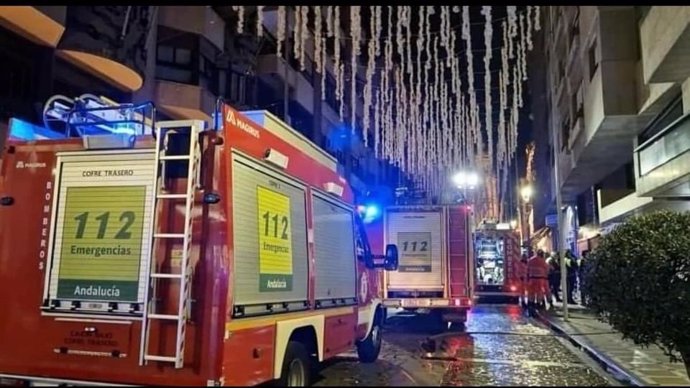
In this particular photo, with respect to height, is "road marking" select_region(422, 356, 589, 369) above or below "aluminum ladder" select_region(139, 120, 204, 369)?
below

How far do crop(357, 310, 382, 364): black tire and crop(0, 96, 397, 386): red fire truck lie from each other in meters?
3.61

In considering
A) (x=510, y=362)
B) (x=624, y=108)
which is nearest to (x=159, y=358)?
(x=510, y=362)

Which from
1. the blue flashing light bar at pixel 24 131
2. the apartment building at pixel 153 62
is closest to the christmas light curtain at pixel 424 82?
the apartment building at pixel 153 62

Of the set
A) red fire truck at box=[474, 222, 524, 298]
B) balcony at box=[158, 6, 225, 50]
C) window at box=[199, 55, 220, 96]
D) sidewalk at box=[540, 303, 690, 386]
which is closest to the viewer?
sidewalk at box=[540, 303, 690, 386]

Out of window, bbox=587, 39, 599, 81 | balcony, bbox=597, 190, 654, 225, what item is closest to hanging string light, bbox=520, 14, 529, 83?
window, bbox=587, 39, 599, 81

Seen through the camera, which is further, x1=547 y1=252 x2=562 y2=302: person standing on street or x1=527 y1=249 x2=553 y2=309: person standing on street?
x1=547 y1=252 x2=562 y2=302: person standing on street

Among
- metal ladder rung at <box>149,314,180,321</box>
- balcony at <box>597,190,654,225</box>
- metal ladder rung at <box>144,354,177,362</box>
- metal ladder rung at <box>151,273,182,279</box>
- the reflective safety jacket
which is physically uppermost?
balcony at <box>597,190,654,225</box>

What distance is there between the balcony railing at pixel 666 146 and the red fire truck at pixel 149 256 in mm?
9089

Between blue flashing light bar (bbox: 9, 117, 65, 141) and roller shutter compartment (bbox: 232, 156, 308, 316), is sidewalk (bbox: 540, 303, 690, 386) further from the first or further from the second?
blue flashing light bar (bbox: 9, 117, 65, 141)

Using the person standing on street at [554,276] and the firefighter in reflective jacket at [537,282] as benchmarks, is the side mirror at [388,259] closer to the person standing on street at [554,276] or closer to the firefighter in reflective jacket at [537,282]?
the firefighter in reflective jacket at [537,282]

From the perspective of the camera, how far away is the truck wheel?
585cm

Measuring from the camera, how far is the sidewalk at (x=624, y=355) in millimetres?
8363

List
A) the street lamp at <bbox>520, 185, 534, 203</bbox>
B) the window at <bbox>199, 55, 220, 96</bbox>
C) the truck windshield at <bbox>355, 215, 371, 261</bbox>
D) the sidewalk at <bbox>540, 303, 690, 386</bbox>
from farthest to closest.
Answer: the street lamp at <bbox>520, 185, 534, 203</bbox>
the window at <bbox>199, 55, 220, 96</bbox>
the truck windshield at <bbox>355, 215, 371, 261</bbox>
the sidewalk at <bbox>540, 303, 690, 386</bbox>

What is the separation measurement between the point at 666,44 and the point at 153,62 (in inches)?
614
